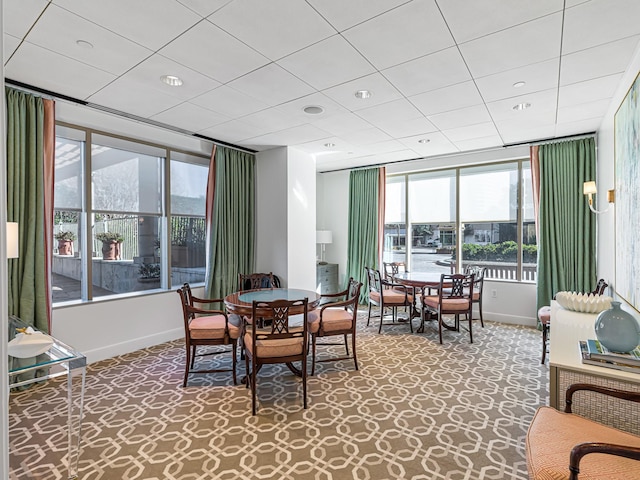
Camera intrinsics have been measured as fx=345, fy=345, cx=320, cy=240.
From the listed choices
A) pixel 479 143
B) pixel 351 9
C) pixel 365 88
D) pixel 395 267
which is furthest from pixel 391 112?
pixel 395 267

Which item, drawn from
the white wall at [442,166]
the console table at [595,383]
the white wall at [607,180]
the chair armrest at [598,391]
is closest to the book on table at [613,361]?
the console table at [595,383]

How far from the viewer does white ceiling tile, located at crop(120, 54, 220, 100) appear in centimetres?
284

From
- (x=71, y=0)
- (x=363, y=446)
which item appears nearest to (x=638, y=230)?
(x=363, y=446)

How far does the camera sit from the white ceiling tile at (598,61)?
2.58 m

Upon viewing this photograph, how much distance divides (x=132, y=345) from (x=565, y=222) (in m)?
6.12

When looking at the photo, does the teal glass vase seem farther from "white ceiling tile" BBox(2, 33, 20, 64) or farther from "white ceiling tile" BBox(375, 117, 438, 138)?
"white ceiling tile" BBox(2, 33, 20, 64)

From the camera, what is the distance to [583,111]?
12.9 feet

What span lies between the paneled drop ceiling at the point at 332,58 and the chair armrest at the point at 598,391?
87.0 inches

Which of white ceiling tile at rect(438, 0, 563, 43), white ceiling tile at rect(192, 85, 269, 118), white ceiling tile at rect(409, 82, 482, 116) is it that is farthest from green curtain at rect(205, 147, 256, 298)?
white ceiling tile at rect(438, 0, 563, 43)

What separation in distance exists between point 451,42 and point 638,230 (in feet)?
6.42

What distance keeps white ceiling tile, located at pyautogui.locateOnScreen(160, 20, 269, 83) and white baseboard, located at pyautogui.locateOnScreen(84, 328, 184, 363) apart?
3.25 meters

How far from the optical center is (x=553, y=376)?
191 centimetres

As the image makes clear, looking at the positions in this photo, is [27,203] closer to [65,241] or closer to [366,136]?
[65,241]

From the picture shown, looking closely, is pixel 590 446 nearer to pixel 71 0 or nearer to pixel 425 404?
pixel 425 404
